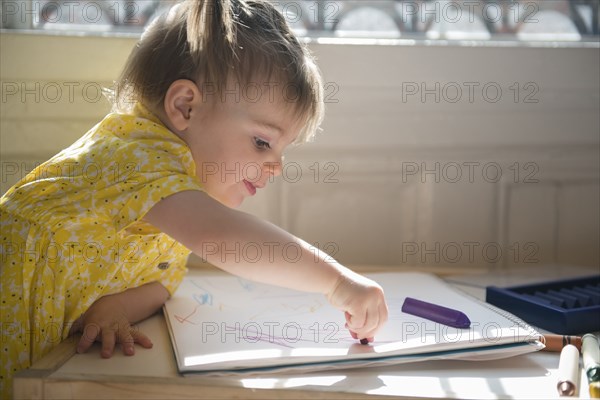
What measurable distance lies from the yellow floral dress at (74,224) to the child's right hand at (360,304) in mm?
205

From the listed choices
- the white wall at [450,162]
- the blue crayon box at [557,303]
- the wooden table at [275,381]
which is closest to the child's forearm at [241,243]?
the wooden table at [275,381]

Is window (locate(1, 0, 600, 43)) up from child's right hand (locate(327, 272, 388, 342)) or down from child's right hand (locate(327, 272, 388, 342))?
up

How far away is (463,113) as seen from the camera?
1.37 m

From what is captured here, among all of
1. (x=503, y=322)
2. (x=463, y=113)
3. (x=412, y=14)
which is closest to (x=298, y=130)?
(x=503, y=322)

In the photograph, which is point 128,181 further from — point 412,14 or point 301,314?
point 412,14

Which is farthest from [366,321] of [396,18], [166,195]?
[396,18]

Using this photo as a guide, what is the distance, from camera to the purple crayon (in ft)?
2.76

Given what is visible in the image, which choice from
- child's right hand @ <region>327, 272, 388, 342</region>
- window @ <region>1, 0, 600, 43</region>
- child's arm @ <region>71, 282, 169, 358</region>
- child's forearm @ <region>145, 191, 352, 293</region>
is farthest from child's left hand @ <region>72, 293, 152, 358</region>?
window @ <region>1, 0, 600, 43</region>

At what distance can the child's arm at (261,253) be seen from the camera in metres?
0.78

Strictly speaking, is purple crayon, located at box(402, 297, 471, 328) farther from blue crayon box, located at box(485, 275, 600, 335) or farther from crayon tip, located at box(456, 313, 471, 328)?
blue crayon box, located at box(485, 275, 600, 335)

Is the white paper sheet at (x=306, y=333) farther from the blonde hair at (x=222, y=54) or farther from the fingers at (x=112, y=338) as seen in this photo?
the blonde hair at (x=222, y=54)

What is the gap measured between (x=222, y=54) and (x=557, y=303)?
1.87 feet

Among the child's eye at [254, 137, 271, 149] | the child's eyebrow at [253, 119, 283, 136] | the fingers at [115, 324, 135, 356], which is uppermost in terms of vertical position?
the child's eyebrow at [253, 119, 283, 136]

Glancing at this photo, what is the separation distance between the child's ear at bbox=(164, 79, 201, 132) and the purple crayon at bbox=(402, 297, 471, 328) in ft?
1.26
